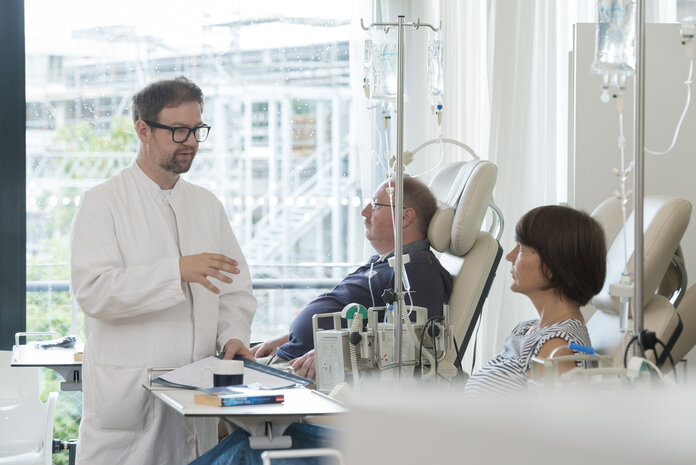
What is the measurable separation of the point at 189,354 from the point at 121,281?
0.98 feet

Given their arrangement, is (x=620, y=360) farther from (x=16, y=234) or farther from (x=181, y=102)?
(x=16, y=234)

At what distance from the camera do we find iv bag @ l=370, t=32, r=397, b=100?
97.9 inches

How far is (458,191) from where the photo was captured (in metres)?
2.85

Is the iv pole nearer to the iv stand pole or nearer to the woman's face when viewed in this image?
the woman's face

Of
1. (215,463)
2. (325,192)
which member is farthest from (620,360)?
(325,192)

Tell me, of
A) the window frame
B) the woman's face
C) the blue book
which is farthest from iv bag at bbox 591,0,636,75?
the window frame

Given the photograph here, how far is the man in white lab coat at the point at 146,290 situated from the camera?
2.09 meters

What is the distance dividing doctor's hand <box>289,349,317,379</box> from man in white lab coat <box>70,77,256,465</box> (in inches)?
16.3

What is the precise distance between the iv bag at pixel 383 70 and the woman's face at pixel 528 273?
0.71m

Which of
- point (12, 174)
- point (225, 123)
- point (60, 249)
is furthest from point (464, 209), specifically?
point (12, 174)

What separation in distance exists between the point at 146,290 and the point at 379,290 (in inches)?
41.8

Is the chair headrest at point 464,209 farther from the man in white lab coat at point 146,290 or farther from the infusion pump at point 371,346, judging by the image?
the man in white lab coat at point 146,290

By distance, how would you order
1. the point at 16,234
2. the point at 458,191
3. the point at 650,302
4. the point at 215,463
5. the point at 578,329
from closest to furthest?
the point at 215,463 < the point at 578,329 < the point at 650,302 < the point at 458,191 < the point at 16,234

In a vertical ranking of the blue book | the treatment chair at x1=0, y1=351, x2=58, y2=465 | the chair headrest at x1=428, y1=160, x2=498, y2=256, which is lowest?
the treatment chair at x1=0, y1=351, x2=58, y2=465
